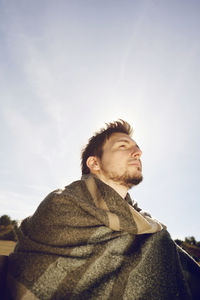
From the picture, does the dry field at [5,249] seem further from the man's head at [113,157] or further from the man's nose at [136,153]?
the man's nose at [136,153]

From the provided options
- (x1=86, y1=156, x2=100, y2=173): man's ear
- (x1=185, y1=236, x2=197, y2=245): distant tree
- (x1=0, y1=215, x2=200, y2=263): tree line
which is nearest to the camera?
(x1=86, y1=156, x2=100, y2=173): man's ear

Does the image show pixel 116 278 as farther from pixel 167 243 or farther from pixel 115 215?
pixel 167 243

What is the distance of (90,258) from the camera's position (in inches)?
45.9

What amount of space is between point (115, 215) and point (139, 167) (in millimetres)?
920

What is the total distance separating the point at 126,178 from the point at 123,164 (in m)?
0.19

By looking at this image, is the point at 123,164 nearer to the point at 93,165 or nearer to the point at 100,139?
the point at 93,165

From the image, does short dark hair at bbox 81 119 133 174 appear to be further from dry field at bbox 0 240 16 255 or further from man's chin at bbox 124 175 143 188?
dry field at bbox 0 240 16 255

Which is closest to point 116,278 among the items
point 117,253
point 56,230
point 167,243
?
point 117,253

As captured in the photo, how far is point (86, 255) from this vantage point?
1181 millimetres

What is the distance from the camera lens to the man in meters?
1.07

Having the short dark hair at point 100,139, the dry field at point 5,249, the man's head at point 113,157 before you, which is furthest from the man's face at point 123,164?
the dry field at point 5,249

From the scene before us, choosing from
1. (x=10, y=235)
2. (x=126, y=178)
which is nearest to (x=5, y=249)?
(x=126, y=178)

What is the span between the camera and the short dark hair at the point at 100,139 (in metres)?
2.77

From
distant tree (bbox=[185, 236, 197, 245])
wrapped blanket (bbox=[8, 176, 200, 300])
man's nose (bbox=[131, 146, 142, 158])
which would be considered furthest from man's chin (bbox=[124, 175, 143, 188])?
distant tree (bbox=[185, 236, 197, 245])
